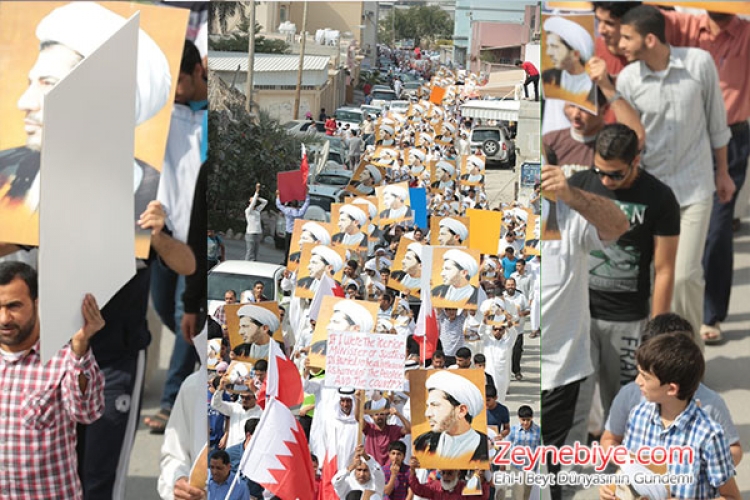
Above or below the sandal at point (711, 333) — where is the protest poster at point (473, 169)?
above

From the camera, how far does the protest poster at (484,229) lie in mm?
4035

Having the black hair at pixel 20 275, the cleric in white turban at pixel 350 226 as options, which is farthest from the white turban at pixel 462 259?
the black hair at pixel 20 275

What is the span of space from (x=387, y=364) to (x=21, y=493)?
4.11 ft

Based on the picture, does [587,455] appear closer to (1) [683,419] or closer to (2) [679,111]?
(1) [683,419]

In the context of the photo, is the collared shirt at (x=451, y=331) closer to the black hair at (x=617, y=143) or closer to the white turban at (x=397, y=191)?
the white turban at (x=397, y=191)

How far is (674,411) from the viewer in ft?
10.6

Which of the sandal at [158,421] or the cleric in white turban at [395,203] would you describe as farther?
the cleric in white turban at [395,203]

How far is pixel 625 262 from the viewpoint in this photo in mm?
3252

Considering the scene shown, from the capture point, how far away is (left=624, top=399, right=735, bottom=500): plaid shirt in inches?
127

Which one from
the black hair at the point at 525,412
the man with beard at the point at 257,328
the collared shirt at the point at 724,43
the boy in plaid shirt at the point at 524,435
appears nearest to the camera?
the collared shirt at the point at 724,43

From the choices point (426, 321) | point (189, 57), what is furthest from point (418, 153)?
point (189, 57)

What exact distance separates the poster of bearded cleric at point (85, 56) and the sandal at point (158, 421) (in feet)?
1.90

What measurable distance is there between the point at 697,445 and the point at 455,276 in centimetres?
117

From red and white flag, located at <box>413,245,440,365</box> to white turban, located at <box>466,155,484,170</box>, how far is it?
13.9 inches
